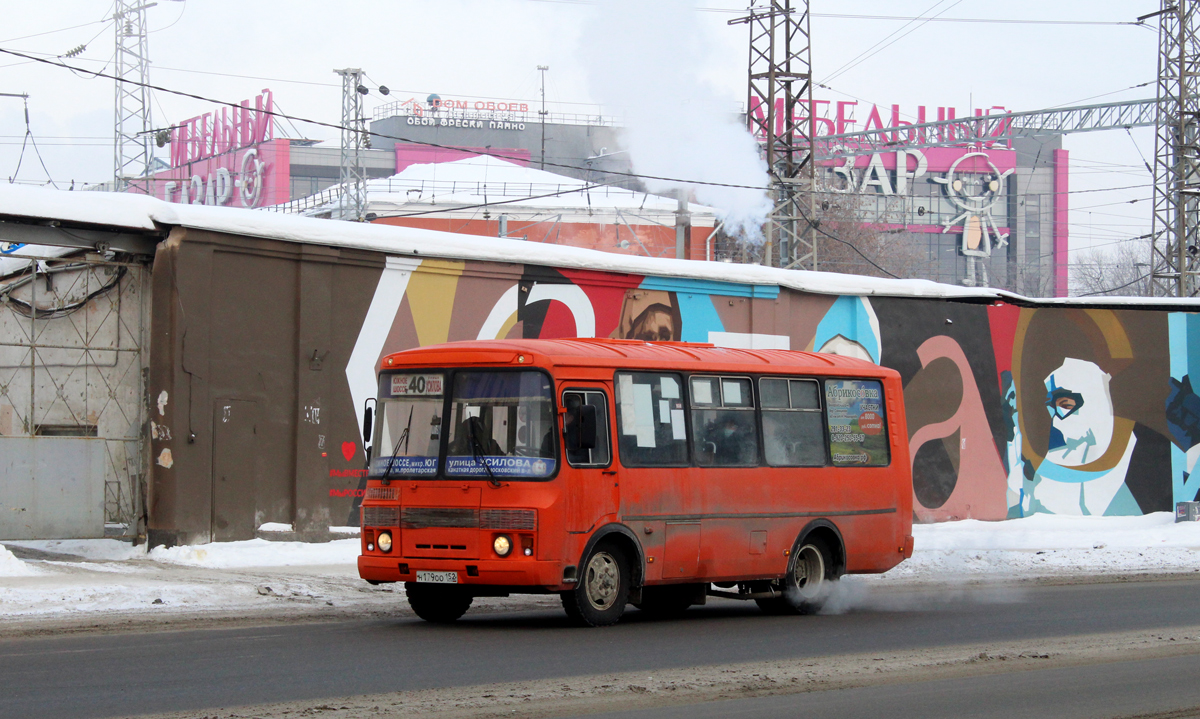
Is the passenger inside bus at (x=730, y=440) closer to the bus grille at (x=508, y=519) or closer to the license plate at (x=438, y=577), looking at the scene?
the bus grille at (x=508, y=519)

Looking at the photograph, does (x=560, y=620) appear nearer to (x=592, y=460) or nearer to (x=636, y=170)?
(x=592, y=460)

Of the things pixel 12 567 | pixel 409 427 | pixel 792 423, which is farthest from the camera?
pixel 12 567

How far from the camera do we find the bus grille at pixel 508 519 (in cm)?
1112

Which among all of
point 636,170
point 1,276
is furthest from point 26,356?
point 636,170

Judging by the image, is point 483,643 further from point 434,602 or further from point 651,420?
point 651,420

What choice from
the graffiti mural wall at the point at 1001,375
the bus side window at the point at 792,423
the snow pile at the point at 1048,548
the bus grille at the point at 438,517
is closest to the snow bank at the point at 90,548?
the bus grille at the point at 438,517

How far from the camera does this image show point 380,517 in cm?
1177

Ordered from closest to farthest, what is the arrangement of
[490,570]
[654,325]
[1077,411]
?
[490,570], [654,325], [1077,411]

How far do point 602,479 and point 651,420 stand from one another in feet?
3.17

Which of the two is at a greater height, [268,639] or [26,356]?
[26,356]

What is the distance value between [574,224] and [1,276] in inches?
1712

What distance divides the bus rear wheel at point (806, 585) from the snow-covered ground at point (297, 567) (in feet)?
1.40

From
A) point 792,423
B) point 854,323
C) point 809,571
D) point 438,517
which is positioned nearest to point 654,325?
point 854,323

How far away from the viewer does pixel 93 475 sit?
17094mm
